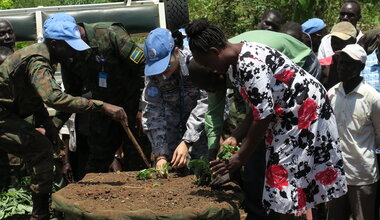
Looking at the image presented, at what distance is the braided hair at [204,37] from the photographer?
385 centimetres

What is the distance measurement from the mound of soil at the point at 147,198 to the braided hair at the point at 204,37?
97 cm

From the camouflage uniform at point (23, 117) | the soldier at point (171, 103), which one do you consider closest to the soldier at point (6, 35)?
the camouflage uniform at point (23, 117)

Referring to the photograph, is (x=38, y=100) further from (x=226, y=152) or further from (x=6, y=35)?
(x=226, y=152)

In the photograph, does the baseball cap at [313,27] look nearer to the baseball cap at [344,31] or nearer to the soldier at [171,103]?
the baseball cap at [344,31]

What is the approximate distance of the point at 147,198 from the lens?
4.37m

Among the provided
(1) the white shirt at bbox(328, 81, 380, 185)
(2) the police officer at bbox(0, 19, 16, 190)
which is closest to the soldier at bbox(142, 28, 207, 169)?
(1) the white shirt at bbox(328, 81, 380, 185)

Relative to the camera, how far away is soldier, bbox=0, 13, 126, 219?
5.06m

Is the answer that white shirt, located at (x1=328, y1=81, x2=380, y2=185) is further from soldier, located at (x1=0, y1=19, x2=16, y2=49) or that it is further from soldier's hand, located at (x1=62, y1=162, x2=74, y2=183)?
soldier, located at (x1=0, y1=19, x2=16, y2=49)

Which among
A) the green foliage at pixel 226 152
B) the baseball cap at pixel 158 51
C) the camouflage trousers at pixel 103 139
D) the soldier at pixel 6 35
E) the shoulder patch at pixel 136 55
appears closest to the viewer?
the green foliage at pixel 226 152

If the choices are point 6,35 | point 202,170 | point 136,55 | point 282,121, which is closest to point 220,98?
point 202,170

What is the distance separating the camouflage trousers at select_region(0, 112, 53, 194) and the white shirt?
248 cm

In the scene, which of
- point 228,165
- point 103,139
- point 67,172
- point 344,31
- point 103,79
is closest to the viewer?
point 228,165

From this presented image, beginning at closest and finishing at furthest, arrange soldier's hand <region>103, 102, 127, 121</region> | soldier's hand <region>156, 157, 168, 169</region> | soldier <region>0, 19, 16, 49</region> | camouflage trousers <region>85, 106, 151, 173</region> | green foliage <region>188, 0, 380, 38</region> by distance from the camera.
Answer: soldier's hand <region>103, 102, 127, 121</region>, soldier's hand <region>156, 157, 168, 169</region>, camouflage trousers <region>85, 106, 151, 173</region>, soldier <region>0, 19, 16, 49</region>, green foliage <region>188, 0, 380, 38</region>

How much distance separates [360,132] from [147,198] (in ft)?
5.90
